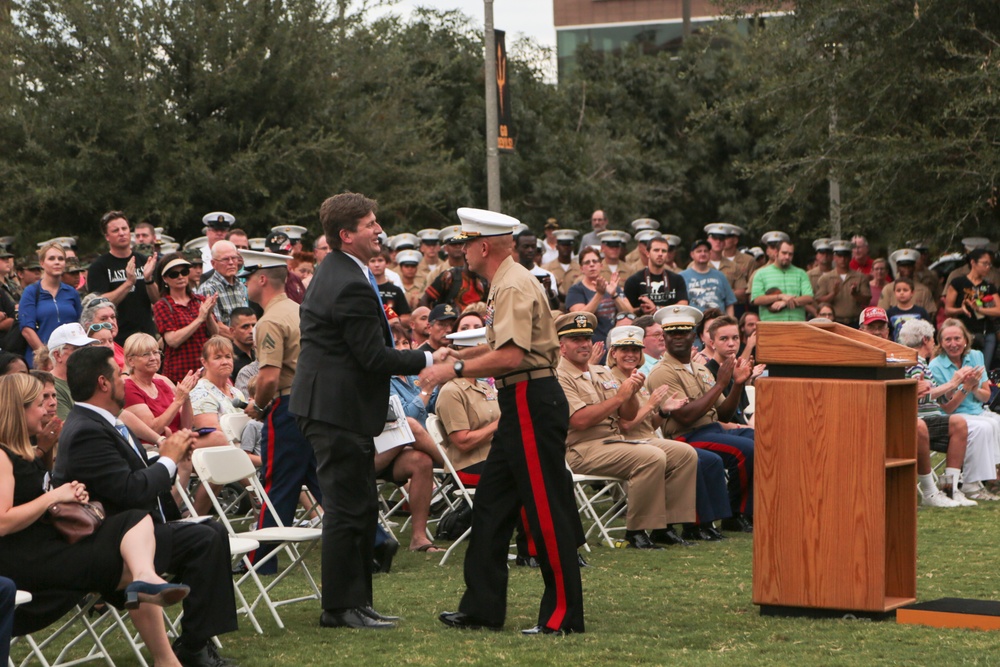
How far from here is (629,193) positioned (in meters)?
30.1

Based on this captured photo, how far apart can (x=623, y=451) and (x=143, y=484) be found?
14.4 ft

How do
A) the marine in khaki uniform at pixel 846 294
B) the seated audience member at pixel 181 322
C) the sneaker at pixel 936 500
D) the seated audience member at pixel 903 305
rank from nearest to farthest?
the seated audience member at pixel 181 322 < the sneaker at pixel 936 500 < the seated audience member at pixel 903 305 < the marine in khaki uniform at pixel 846 294

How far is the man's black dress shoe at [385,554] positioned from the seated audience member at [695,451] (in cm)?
225

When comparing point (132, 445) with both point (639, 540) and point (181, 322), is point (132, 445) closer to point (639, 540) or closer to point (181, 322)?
point (639, 540)

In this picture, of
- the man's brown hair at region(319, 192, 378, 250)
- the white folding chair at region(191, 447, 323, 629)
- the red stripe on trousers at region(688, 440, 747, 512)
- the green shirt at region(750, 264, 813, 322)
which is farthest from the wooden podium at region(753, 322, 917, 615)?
the green shirt at region(750, 264, 813, 322)

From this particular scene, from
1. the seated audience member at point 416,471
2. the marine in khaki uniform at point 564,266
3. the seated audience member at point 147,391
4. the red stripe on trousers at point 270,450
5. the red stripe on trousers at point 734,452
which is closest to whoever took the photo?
the red stripe on trousers at point 270,450

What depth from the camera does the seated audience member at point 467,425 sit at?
984 cm

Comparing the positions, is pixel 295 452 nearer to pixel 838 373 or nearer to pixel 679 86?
pixel 838 373

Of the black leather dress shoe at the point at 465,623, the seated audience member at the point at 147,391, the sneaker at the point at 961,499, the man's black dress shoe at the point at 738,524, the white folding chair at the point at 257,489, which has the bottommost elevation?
the sneaker at the point at 961,499

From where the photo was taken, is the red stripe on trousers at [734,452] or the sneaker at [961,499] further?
the sneaker at [961,499]

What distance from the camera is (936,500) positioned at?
38.5 feet

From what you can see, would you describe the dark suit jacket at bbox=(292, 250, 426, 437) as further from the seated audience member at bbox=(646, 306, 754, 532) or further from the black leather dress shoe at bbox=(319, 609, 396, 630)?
the seated audience member at bbox=(646, 306, 754, 532)

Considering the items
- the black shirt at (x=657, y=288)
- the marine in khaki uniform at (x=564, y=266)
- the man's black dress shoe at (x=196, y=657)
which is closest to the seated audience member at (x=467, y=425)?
the man's black dress shoe at (x=196, y=657)

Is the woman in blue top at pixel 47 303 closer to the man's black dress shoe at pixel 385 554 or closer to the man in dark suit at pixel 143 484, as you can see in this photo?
the man's black dress shoe at pixel 385 554
